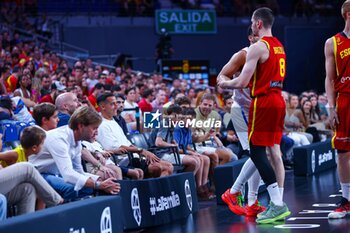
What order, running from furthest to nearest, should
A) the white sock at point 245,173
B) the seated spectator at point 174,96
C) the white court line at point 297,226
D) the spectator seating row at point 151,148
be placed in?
the seated spectator at point 174,96 < the spectator seating row at point 151,148 < the white sock at point 245,173 < the white court line at point 297,226

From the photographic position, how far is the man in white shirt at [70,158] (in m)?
6.58

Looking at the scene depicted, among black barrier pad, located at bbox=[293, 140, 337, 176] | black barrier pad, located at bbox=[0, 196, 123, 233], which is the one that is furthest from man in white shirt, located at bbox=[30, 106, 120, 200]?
black barrier pad, located at bbox=[293, 140, 337, 176]

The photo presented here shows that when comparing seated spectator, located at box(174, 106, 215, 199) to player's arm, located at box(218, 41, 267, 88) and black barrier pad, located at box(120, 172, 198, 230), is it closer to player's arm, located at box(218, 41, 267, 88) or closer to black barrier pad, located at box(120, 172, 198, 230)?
black barrier pad, located at box(120, 172, 198, 230)

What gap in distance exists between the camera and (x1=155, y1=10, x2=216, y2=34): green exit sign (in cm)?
2636

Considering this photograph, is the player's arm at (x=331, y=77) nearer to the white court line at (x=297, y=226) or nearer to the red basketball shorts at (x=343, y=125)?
the red basketball shorts at (x=343, y=125)

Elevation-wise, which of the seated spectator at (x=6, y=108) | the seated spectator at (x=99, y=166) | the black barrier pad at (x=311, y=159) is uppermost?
the seated spectator at (x=6, y=108)

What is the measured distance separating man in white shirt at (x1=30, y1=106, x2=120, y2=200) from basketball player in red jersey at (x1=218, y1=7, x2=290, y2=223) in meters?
1.51

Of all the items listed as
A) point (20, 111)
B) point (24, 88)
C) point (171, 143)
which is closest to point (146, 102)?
point (24, 88)

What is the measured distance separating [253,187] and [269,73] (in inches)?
50.3

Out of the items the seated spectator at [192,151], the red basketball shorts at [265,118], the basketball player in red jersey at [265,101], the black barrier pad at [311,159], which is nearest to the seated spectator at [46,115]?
the basketball player in red jersey at [265,101]

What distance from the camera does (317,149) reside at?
13.5 m

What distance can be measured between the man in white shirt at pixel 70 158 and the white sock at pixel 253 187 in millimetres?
1798

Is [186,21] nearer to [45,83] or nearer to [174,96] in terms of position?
[174,96]

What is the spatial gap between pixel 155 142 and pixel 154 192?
7.53ft
